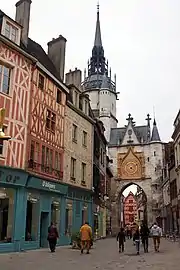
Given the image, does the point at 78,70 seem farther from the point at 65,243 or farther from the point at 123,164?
the point at 123,164

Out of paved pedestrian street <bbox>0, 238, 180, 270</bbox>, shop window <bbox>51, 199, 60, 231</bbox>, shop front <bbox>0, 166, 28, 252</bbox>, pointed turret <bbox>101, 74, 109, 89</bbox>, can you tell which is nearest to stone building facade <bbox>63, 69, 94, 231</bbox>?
shop window <bbox>51, 199, 60, 231</bbox>

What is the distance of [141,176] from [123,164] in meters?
3.90

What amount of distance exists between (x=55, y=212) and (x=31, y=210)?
106 inches

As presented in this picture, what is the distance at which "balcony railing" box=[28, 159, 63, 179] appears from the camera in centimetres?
1719

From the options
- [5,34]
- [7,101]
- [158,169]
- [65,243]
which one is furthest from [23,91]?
[158,169]

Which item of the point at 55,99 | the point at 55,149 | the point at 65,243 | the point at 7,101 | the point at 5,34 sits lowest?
the point at 65,243

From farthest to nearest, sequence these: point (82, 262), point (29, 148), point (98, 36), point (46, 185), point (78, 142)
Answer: point (98, 36) → point (78, 142) → point (46, 185) → point (29, 148) → point (82, 262)

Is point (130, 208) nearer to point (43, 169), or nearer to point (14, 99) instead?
point (43, 169)

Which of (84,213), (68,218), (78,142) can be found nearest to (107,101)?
(78,142)

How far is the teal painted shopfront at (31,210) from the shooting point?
49.6ft

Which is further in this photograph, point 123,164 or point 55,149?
point 123,164

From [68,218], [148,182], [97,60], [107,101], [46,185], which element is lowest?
[68,218]

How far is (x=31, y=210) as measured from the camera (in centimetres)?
1692

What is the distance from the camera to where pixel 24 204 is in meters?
16.0
